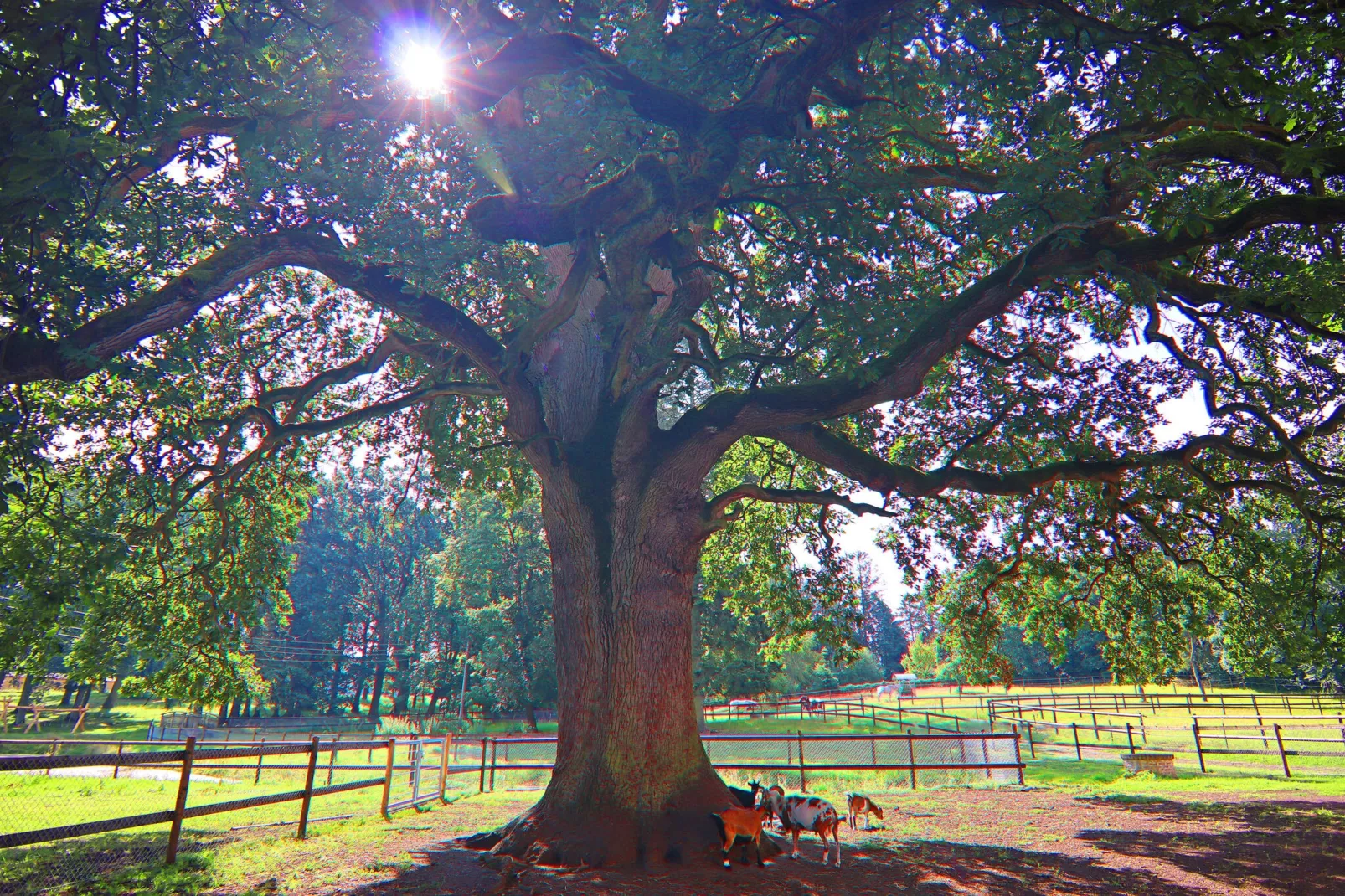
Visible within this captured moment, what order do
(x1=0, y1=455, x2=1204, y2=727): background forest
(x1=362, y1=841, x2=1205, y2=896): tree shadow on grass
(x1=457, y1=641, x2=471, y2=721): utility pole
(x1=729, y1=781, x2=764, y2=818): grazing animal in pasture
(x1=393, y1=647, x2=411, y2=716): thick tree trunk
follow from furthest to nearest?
(x1=393, y1=647, x2=411, y2=716): thick tree trunk → (x1=457, y1=641, x2=471, y2=721): utility pole → (x1=0, y1=455, x2=1204, y2=727): background forest → (x1=729, y1=781, x2=764, y2=818): grazing animal in pasture → (x1=362, y1=841, x2=1205, y2=896): tree shadow on grass

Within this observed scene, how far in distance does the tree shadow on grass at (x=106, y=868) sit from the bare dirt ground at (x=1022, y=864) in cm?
233

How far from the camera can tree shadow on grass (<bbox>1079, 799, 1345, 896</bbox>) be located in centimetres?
696

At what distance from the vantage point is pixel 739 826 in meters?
7.54

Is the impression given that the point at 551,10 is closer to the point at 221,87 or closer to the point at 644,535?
the point at 221,87

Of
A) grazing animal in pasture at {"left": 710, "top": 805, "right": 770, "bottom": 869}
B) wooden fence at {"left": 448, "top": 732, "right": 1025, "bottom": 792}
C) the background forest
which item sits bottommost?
wooden fence at {"left": 448, "top": 732, "right": 1025, "bottom": 792}

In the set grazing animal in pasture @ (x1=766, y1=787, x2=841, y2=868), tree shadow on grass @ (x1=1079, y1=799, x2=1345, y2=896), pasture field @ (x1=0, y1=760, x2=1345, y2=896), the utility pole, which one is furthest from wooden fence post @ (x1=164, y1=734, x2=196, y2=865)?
the utility pole

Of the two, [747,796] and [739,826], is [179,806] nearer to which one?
[739,826]

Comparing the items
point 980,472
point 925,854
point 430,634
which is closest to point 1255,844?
point 925,854

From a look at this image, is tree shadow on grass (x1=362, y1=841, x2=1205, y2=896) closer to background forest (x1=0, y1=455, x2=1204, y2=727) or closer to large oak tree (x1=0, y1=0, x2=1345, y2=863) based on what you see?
large oak tree (x1=0, y1=0, x2=1345, y2=863)

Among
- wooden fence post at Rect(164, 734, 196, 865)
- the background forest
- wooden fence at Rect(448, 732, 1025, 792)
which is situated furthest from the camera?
the background forest

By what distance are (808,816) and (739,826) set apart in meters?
0.87

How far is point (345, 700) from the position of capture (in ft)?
236

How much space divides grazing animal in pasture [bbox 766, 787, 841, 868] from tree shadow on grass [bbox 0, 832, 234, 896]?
20.0 ft

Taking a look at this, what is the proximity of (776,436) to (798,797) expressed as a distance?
4.77 meters
